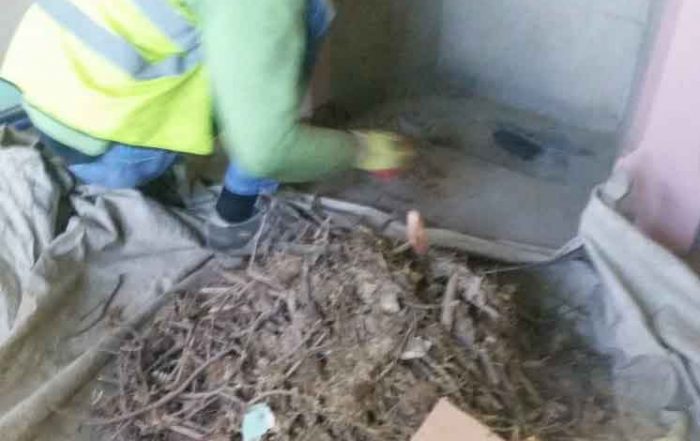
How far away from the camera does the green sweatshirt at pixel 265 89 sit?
3.97ft

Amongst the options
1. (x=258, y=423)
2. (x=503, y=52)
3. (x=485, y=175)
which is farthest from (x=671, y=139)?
(x=258, y=423)

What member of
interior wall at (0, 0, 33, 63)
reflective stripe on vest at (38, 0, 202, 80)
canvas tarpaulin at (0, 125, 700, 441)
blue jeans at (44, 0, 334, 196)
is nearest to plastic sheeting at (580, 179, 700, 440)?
canvas tarpaulin at (0, 125, 700, 441)

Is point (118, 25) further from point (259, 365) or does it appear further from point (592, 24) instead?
point (592, 24)

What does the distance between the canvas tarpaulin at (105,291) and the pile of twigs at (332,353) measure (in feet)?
0.22

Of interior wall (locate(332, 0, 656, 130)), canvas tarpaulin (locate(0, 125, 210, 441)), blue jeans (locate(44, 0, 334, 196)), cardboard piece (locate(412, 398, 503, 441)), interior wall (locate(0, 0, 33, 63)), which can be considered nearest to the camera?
cardboard piece (locate(412, 398, 503, 441))

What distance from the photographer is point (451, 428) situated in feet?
3.77

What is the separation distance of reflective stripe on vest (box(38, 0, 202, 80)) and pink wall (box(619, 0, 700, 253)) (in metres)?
0.63

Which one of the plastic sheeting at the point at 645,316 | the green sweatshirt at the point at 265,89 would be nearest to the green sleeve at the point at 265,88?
the green sweatshirt at the point at 265,89

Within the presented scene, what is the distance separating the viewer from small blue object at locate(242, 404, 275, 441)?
4.00 ft

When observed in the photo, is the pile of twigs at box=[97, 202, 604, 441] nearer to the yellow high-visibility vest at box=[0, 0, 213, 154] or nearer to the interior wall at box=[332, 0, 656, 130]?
the yellow high-visibility vest at box=[0, 0, 213, 154]

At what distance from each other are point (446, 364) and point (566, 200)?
568 mm

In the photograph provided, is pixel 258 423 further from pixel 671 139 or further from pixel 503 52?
pixel 503 52

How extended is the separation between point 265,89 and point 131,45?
21 centimetres

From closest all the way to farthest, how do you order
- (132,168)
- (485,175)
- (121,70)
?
(121,70) → (132,168) → (485,175)
